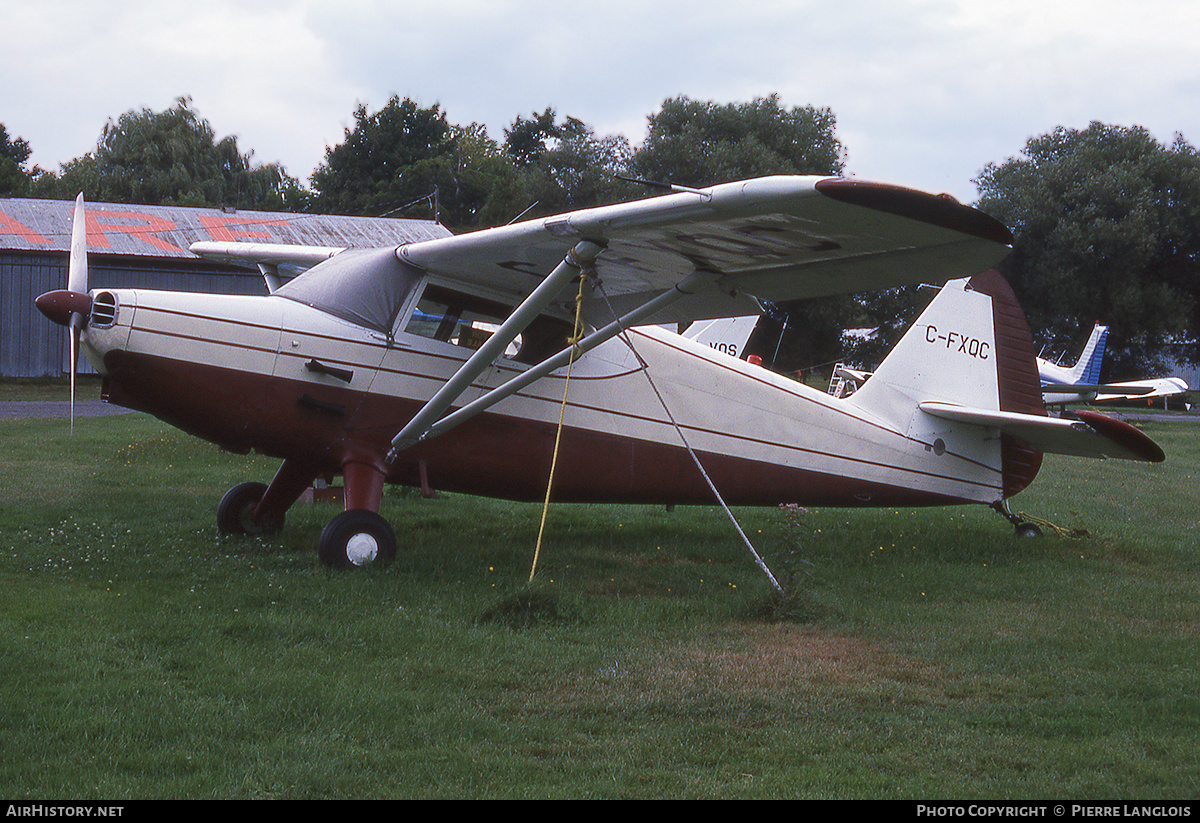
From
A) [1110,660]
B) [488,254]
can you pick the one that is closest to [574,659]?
[1110,660]

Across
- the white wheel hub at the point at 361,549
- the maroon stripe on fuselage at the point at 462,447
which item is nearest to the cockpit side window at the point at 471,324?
the maroon stripe on fuselage at the point at 462,447

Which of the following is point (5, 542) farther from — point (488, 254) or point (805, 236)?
point (805, 236)

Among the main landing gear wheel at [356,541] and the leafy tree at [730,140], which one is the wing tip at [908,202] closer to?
the main landing gear wheel at [356,541]

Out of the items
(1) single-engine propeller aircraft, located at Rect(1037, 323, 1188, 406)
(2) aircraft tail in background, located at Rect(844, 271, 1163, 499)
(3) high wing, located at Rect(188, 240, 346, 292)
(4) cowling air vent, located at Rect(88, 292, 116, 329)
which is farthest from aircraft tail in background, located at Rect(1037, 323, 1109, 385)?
(4) cowling air vent, located at Rect(88, 292, 116, 329)

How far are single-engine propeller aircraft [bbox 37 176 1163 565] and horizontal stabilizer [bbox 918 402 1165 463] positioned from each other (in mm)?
25

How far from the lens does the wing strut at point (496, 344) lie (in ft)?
20.2

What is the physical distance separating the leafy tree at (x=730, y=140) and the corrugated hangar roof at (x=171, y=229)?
11.0 m

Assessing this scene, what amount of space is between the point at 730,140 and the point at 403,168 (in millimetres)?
23054

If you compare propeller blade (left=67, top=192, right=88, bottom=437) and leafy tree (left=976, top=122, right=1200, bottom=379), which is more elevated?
leafy tree (left=976, top=122, right=1200, bottom=379)

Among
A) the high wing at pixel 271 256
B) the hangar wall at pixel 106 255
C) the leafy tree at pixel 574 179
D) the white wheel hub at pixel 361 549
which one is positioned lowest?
the white wheel hub at pixel 361 549

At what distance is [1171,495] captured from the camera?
13.3m

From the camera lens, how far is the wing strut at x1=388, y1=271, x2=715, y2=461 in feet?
21.8
